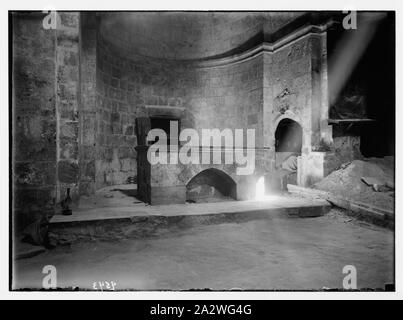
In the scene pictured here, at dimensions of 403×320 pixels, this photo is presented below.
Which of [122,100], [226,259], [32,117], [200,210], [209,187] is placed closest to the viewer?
[226,259]

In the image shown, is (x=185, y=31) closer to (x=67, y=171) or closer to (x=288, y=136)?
(x=288, y=136)

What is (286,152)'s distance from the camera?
9281 mm

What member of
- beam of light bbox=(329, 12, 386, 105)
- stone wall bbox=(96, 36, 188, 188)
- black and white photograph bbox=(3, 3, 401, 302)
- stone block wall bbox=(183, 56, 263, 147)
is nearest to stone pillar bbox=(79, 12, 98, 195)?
black and white photograph bbox=(3, 3, 401, 302)

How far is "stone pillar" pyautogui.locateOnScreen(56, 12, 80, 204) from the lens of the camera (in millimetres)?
5293

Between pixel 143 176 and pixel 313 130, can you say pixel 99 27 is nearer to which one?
pixel 143 176

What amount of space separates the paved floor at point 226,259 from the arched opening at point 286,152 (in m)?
3.45

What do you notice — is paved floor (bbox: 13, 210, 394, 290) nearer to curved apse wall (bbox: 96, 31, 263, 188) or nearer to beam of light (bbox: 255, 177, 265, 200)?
beam of light (bbox: 255, 177, 265, 200)

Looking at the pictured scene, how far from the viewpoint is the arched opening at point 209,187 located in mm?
6656

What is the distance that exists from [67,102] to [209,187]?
3.81 meters

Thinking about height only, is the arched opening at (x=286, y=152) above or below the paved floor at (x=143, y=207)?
above

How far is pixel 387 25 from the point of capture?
7.37 meters

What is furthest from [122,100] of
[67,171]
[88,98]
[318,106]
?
[318,106]

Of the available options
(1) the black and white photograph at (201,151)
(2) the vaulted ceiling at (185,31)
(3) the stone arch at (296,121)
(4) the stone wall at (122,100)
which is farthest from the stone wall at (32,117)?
(3) the stone arch at (296,121)

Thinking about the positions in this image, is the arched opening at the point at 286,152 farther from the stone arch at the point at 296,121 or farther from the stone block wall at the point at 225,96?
the stone block wall at the point at 225,96
